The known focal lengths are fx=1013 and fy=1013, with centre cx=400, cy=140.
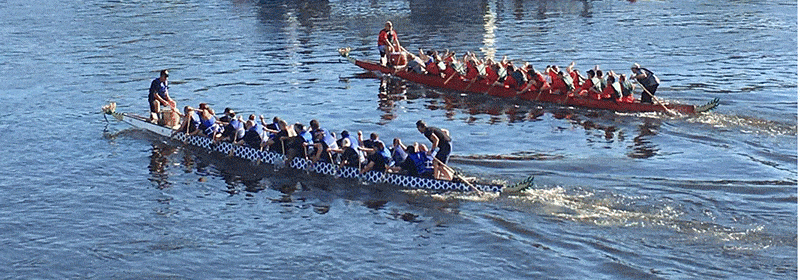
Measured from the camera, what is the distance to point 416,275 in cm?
2431

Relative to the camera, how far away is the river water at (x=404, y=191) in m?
25.1

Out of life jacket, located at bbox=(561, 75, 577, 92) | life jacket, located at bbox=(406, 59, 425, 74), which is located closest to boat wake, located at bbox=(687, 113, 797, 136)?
life jacket, located at bbox=(561, 75, 577, 92)

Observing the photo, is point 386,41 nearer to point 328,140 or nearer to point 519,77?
point 519,77

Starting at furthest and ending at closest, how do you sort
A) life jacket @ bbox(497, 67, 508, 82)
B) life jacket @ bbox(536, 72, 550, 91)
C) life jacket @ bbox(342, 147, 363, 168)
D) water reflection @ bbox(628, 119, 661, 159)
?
1. life jacket @ bbox(497, 67, 508, 82)
2. life jacket @ bbox(536, 72, 550, 91)
3. water reflection @ bbox(628, 119, 661, 159)
4. life jacket @ bbox(342, 147, 363, 168)

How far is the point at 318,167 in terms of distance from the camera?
1242 inches

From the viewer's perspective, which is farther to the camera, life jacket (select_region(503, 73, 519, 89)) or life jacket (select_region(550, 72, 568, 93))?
life jacket (select_region(503, 73, 519, 89))

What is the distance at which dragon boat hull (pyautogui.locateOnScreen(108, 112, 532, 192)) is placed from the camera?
2880 centimetres

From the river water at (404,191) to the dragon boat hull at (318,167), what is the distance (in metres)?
0.35

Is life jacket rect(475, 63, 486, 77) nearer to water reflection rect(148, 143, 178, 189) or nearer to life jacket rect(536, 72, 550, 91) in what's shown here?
life jacket rect(536, 72, 550, 91)

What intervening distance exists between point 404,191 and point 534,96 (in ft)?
44.5

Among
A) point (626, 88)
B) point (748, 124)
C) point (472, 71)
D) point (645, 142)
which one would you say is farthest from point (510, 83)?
point (748, 124)

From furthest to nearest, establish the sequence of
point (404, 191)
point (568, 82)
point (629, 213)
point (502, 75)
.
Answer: point (502, 75), point (568, 82), point (404, 191), point (629, 213)

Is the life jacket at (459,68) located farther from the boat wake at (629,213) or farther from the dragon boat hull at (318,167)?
the boat wake at (629,213)

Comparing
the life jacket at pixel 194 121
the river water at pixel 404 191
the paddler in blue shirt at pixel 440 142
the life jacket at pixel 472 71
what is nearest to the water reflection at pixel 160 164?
the river water at pixel 404 191
